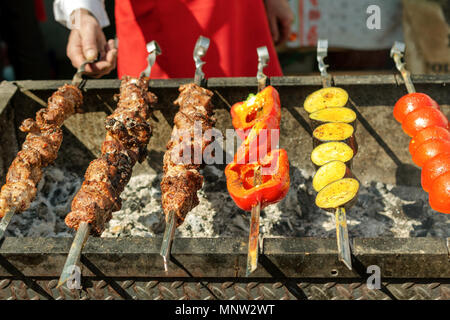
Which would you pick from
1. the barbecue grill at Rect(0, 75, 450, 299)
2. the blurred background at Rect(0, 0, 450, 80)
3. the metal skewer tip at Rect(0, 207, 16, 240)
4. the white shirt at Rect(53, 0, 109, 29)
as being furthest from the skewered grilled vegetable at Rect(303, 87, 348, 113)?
the blurred background at Rect(0, 0, 450, 80)

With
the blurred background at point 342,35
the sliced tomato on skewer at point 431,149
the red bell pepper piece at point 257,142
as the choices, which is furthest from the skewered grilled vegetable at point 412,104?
the blurred background at point 342,35

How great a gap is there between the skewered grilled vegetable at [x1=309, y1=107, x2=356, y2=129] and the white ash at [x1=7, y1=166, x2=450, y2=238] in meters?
0.72

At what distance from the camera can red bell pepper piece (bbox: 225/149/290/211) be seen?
230cm

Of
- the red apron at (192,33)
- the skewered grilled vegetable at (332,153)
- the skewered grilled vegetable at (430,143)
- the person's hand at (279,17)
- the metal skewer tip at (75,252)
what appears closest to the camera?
the metal skewer tip at (75,252)

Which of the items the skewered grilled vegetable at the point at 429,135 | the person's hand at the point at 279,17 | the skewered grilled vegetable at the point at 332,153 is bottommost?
the skewered grilled vegetable at the point at 332,153

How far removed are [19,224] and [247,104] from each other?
1899 mm

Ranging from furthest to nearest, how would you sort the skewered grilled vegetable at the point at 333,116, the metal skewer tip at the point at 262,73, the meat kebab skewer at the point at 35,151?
1. the metal skewer tip at the point at 262,73
2. the skewered grilled vegetable at the point at 333,116
3. the meat kebab skewer at the point at 35,151

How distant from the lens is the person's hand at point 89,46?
3.52 meters

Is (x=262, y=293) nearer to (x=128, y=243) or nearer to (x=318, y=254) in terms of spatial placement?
(x=318, y=254)

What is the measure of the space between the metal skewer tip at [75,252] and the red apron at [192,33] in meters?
2.28

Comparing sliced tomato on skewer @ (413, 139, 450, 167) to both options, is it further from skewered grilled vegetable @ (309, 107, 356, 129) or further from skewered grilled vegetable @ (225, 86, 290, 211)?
skewered grilled vegetable @ (225, 86, 290, 211)

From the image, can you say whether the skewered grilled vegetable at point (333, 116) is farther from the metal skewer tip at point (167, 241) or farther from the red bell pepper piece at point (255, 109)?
the metal skewer tip at point (167, 241)

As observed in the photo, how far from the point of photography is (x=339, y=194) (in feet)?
7.55
